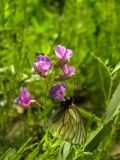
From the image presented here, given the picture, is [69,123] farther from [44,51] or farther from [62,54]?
[44,51]

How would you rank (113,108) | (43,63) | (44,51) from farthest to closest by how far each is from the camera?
(44,51), (113,108), (43,63)

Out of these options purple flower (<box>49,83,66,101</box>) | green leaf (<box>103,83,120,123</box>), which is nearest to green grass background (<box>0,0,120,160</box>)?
green leaf (<box>103,83,120,123</box>)

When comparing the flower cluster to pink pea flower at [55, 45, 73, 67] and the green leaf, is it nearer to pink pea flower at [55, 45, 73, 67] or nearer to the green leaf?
pink pea flower at [55, 45, 73, 67]

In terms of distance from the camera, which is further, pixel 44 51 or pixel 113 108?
pixel 44 51

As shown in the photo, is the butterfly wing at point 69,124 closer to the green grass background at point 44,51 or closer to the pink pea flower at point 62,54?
the pink pea flower at point 62,54

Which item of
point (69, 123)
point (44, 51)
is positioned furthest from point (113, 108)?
point (44, 51)

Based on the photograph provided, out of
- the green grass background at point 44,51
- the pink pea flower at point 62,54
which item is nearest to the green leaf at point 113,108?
the pink pea flower at point 62,54

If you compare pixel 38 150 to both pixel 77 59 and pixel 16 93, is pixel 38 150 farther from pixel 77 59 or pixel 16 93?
pixel 77 59
